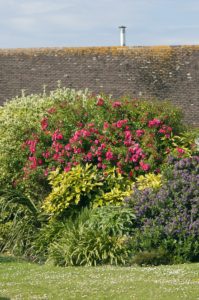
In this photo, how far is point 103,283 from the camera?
10945 millimetres

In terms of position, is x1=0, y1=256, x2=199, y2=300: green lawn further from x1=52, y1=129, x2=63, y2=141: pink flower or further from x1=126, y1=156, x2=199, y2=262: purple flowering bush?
x1=52, y1=129, x2=63, y2=141: pink flower

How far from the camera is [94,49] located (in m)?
32.7

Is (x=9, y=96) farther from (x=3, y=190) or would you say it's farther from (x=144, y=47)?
(x=3, y=190)

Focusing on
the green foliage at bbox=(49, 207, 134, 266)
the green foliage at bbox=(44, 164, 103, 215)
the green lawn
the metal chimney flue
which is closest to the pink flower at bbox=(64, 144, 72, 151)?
the green foliage at bbox=(44, 164, 103, 215)

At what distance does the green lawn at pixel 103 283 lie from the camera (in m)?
10.1

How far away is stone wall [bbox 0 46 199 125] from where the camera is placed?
3044cm

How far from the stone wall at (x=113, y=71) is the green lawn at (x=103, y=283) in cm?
1776

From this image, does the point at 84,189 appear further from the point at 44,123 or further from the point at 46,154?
the point at 44,123

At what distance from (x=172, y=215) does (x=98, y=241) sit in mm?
1406

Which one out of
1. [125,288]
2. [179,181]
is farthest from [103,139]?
[125,288]

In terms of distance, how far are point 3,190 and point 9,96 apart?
45.6ft

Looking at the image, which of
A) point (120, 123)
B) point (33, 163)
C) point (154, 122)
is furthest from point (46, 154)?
point (154, 122)

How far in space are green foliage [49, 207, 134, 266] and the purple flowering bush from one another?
24cm

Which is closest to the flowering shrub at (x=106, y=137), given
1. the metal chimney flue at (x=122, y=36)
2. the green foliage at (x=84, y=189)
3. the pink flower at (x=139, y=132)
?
the pink flower at (x=139, y=132)
